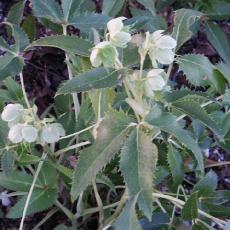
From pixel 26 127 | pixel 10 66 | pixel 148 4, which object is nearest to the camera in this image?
pixel 26 127

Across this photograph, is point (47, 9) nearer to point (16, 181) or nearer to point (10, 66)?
point (10, 66)

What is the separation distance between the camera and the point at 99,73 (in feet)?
2.51

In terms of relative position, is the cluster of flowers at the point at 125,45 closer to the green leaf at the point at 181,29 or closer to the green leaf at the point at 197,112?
the green leaf at the point at 197,112

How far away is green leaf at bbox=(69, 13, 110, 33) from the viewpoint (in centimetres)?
102

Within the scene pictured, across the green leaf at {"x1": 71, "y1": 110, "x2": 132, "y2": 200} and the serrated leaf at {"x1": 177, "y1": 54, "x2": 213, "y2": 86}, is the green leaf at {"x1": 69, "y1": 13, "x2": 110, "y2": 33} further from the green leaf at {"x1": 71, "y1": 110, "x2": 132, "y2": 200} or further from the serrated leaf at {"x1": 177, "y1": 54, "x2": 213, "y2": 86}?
the green leaf at {"x1": 71, "y1": 110, "x2": 132, "y2": 200}

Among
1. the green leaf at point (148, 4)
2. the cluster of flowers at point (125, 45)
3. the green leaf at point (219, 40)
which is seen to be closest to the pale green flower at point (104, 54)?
the cluster of flowers at point (125, 45)

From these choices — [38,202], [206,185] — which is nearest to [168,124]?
[206,185]

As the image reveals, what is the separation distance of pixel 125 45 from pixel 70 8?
1.10 feet

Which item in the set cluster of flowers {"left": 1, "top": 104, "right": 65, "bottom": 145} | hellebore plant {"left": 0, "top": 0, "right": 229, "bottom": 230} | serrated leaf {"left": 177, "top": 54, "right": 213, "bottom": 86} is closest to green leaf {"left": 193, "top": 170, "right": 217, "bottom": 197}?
hellebore plant {"left": 0, "top": 0, "right": 229, "bottom": 230}

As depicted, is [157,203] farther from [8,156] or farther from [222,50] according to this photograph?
[222,50]

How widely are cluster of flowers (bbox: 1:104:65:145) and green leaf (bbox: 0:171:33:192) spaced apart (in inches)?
7.4

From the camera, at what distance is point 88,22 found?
1.02 m

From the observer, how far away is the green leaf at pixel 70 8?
1.03m

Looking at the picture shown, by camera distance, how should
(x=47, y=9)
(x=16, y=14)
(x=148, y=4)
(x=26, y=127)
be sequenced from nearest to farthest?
(x=26, y=127)
(x=47, y=9)
(x=16, y=14)
(x=148, y=4)
